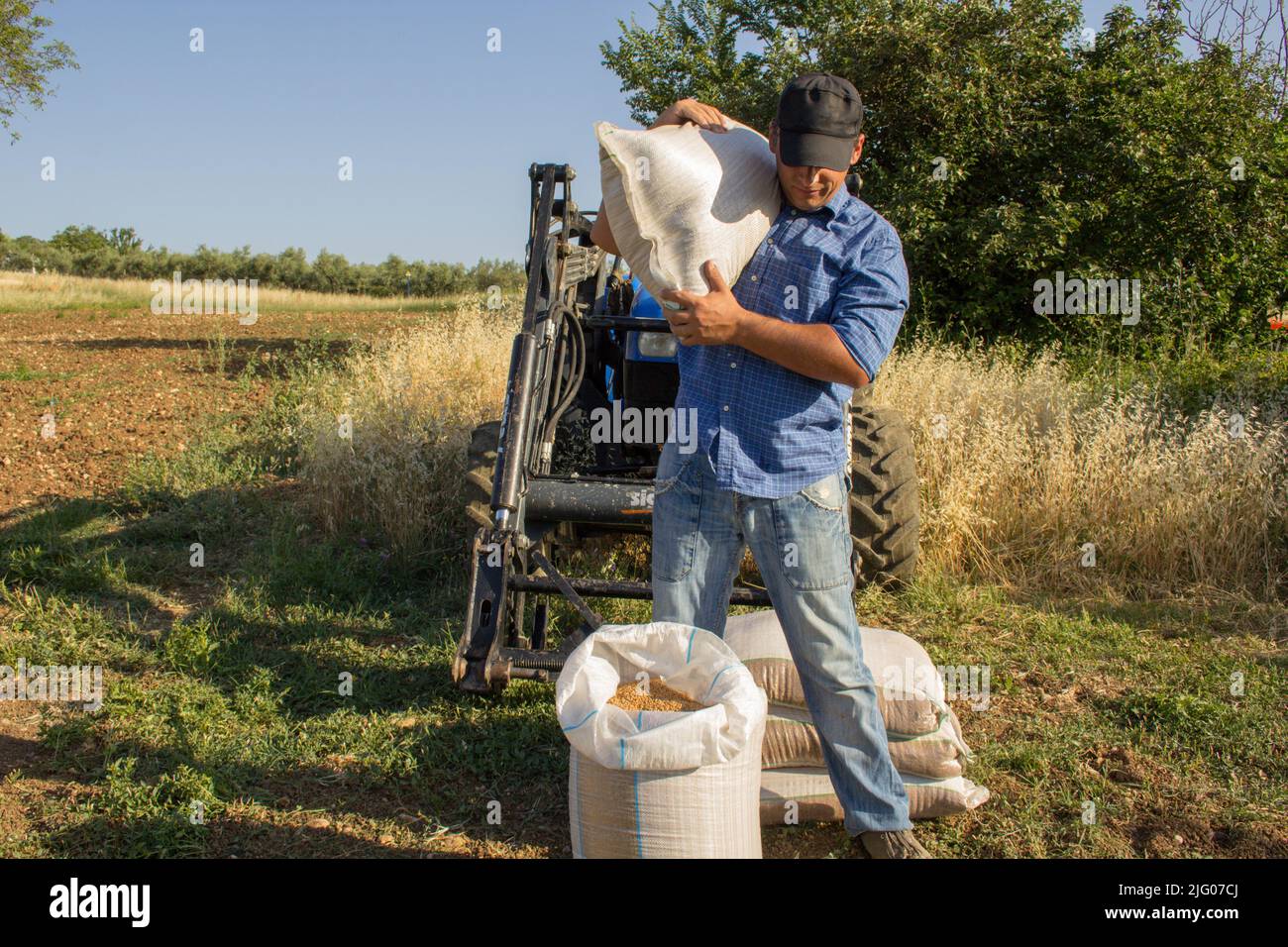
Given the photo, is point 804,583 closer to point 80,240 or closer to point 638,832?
point 638,832

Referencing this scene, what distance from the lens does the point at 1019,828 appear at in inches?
133

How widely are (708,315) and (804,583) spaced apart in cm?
74

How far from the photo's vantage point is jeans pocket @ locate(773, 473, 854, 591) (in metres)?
2.74

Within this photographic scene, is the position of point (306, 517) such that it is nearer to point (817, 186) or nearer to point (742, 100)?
point (817, 186)

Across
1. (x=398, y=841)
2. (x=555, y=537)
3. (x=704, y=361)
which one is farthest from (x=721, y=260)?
(x=555, y=537)

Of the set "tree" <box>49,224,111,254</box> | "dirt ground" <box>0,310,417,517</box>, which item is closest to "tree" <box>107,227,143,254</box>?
"tree" <box>49,224,111,254</box>

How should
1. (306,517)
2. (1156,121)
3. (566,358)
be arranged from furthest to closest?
(1156,121) < (306,517) < (566,358)

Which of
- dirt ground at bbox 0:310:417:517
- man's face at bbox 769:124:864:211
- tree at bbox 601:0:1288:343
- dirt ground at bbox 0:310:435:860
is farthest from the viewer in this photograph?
tree at bbox 601:0:1288:343

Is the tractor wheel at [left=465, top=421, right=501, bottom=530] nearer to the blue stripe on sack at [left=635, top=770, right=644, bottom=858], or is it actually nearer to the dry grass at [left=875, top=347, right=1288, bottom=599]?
the blue stripe on sack at [left=635, top=770, right=644, bottom=858]

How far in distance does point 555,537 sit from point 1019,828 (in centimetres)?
250

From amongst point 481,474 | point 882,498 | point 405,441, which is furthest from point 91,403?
point 882,498

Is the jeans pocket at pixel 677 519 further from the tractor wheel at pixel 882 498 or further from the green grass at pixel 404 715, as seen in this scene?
the tractor wheel at pixel 882 498

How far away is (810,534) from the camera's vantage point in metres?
2.74

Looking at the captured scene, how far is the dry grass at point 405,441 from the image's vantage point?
6.05 meters
